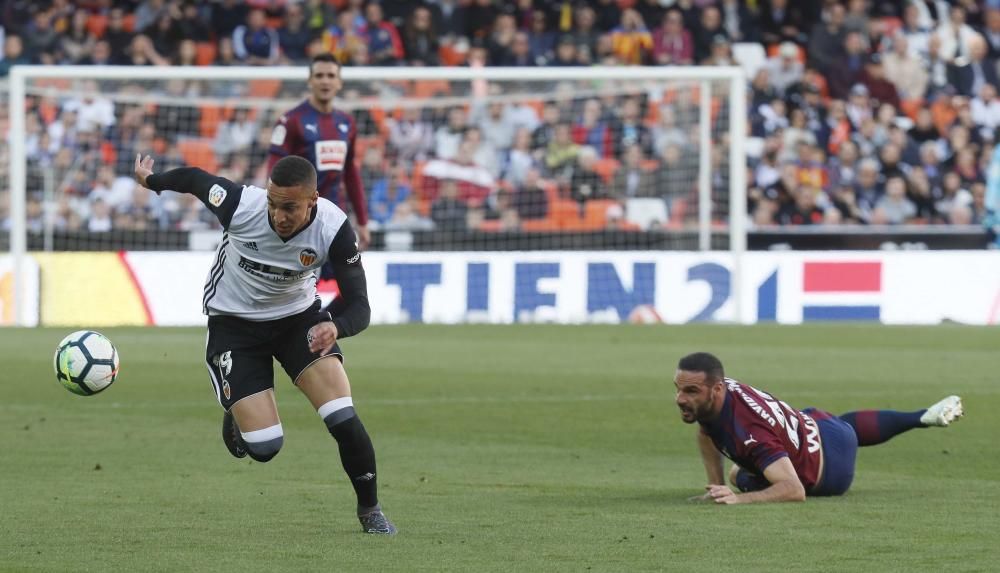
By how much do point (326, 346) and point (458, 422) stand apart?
4837mm

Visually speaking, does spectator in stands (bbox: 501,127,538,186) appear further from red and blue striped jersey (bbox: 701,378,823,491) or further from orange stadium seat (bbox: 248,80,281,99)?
red and blue striped jersey (bbox: 701,378,823,491)

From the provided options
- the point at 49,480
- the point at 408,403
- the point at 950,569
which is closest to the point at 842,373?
the point at 408,403

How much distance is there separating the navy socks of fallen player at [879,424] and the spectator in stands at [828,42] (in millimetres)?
18247

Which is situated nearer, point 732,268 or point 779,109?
point 732,268

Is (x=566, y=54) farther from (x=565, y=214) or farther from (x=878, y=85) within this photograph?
(x=878, y=85)

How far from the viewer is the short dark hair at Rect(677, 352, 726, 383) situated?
7285 mm

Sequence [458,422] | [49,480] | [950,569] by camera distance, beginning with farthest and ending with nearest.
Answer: [458,422] < [49,480] < [950,569]

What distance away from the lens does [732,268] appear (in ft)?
66.2

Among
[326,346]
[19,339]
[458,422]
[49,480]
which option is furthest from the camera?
[19,339]

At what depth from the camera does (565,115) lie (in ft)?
71.6

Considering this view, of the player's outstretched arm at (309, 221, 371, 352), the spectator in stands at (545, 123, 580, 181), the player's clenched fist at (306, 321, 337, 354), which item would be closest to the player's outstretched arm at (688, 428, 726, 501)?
the player's outstretched arm at (309, 221, 371, 352)

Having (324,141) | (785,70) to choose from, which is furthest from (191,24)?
(324,141)

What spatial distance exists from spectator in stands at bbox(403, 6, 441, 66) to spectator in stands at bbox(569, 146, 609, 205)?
383cm

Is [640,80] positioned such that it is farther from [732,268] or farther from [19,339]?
[19,339]
